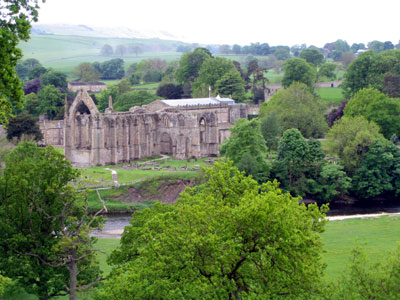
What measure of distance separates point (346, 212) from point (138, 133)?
120ft

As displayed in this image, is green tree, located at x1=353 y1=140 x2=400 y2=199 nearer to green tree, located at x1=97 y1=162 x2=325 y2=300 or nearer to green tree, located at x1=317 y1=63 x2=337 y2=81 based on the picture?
green tree, located at x1=97 y1=162 x2=325 y2=300

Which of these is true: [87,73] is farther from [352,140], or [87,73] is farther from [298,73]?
[352,140]

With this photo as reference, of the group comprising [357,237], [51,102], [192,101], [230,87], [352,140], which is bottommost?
[357,237]

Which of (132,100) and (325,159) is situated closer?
(325,159)

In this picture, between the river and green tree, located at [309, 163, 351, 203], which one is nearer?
the river

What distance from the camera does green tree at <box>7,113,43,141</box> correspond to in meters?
97.1

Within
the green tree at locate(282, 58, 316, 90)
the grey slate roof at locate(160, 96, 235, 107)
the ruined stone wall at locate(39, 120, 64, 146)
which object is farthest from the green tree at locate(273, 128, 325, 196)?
the green tree at locate(282, 58, 316, 90)

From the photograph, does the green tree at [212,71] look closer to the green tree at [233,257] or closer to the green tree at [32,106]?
the green tree at [32,106]

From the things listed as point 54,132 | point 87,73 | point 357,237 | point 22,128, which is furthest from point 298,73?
point 357,237

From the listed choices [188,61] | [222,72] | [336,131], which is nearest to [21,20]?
[336,131]

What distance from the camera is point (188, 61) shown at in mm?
157250

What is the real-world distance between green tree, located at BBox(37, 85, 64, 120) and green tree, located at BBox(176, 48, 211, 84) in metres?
35.9

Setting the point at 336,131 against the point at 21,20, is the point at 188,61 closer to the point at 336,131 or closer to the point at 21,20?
the point at 336,131

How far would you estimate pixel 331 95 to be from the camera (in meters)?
141
